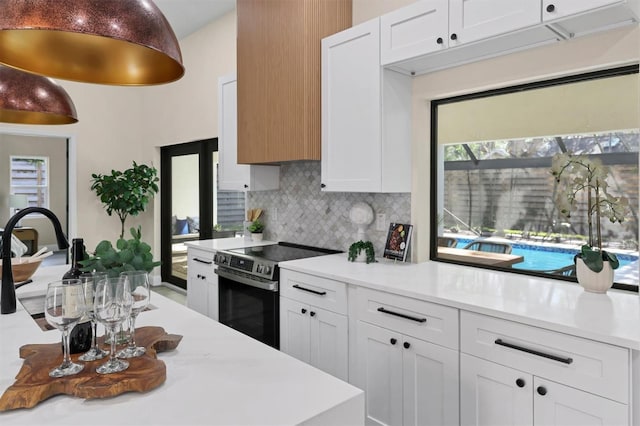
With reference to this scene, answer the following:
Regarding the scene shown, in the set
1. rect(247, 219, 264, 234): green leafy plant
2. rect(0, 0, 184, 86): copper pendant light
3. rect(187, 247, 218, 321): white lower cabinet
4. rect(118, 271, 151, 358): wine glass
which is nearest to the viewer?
rect(0, 0, 184, 86): copper pendant light

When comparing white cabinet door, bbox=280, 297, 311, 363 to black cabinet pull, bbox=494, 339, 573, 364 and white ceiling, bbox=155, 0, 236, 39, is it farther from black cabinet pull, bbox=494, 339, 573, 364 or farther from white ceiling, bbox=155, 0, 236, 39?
white ceiling, bbox=155, 0, 236, 39

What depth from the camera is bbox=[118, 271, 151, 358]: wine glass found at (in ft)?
4.16

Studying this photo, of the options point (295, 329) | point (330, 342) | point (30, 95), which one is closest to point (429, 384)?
point (330, 342)

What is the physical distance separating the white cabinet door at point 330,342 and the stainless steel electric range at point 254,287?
34 centimetres

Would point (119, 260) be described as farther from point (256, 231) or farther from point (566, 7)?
point (256, 231)

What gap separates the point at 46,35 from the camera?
4.28ft

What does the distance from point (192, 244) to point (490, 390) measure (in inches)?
→ 113

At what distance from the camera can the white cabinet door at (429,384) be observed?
1.95m

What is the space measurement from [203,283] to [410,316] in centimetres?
218

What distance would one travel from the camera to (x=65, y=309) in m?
1.14

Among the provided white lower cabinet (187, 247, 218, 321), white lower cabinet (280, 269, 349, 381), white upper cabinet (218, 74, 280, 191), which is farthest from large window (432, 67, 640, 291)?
white lower cabinet (187, 247, 218, 321)

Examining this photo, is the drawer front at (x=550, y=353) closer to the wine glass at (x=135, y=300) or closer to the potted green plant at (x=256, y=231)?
the wine glass at (x=135, y=300)

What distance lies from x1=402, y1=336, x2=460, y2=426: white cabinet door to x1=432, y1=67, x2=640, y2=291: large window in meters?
0.86

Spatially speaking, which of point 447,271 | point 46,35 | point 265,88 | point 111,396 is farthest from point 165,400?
point 265,88
